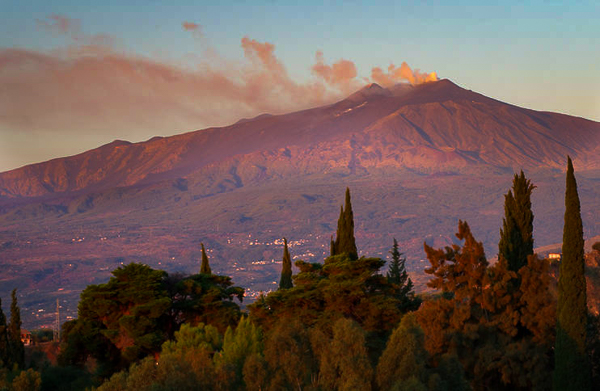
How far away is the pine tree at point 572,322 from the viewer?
1148 inches

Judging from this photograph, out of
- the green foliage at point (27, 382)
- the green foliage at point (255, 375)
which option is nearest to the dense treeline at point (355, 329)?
the green foliage at point (255, 375)

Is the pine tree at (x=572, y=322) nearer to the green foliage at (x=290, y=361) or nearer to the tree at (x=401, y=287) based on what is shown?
the green foliage at (x=290, y=361)

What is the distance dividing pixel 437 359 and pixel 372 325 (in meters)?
10.2

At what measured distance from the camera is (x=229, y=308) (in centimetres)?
4469

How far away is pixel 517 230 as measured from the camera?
37.3 meters

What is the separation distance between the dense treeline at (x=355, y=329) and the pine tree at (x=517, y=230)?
6cm

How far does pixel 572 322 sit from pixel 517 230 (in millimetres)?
8489

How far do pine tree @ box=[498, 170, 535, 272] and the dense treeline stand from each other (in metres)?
0.06

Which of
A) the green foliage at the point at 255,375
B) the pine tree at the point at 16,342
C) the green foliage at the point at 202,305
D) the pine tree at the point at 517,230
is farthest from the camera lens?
the green foliage at the point at 202,305

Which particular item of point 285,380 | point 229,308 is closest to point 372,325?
point 229,308

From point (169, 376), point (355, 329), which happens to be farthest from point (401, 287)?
point (169, 376)

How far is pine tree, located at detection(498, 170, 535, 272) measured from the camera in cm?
3700

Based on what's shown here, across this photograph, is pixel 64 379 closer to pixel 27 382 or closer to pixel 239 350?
pixel 27 382

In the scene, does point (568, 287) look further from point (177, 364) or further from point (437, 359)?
point (177, 364)
